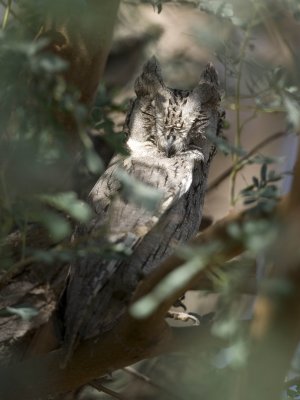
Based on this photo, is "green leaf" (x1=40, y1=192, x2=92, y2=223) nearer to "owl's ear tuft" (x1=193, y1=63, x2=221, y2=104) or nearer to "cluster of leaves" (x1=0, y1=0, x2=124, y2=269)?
"cluster of leaves" (x1=0, y1=0, x2=124, y2=269)

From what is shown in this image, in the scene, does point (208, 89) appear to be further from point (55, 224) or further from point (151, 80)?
point (55, 224)

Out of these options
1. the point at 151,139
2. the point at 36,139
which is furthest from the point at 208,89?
the point at 36,139

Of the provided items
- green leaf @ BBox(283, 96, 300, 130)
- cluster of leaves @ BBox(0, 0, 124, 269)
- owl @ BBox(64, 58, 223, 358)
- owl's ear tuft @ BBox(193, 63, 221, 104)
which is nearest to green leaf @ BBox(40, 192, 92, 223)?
cluster of leaves @ BBox(0, 0, 124, 269)

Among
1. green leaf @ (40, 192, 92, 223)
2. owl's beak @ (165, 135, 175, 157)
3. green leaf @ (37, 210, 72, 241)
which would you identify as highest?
owl's beak @ (165, 135, 175, 157)

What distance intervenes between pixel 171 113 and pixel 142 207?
0.90 m

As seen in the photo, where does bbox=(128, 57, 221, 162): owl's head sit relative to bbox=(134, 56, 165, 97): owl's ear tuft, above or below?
below

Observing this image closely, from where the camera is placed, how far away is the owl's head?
2543mm

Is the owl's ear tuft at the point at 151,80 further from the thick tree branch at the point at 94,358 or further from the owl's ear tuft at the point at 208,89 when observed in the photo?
the thick tree branch at the point at 94,358

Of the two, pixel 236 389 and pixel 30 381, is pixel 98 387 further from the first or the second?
pixel 236 389

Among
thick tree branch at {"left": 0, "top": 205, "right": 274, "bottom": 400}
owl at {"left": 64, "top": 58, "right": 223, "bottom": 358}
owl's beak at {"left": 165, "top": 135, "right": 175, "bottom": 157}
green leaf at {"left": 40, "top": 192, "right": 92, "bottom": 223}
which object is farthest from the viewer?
owl's beak at {"left": 165, "top": 135, "right": 175, "bottom": 157}

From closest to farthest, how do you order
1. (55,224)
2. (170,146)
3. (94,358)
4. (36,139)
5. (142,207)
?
(55,224) < (36,139) < (142,207) < (94,358) < (170,146)

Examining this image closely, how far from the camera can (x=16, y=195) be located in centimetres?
148

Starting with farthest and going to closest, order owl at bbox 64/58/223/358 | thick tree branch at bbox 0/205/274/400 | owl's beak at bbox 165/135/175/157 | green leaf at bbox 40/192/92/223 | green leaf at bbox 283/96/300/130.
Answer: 1. owl's beak at bbox 165/135/175/157
2. owl at bbox 64/58/223/358
3. thick tree branch at bbox 0/205/274/400
4. green leaf at bbox 283/96/300/130
5. green leaf at bbox 40/192/92/223

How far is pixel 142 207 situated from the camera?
5.57 ft
